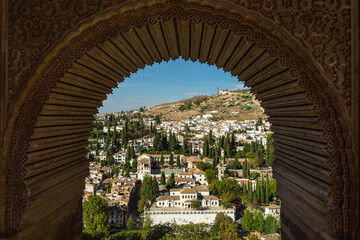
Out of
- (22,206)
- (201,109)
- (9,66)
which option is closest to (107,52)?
(9,66)

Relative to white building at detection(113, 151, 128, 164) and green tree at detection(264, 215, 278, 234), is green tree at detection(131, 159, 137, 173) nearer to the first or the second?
white building at detection(113, 151, 128, 164)

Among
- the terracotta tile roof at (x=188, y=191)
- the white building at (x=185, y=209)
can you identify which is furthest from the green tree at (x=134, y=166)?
the terracotta tile roof at (x=188, y=191)

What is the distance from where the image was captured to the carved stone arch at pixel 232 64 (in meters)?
1.53

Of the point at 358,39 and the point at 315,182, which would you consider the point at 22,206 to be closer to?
the point at 315,182

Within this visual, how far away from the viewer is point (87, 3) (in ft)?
5.36

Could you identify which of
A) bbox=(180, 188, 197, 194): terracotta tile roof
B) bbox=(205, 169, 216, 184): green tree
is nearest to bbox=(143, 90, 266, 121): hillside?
bbox=(205, 169, 216, 184): green tree

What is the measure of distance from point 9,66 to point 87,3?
66cm

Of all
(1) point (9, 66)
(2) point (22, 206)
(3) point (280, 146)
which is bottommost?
(2) point (22, 206)

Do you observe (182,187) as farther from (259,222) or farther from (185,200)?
(259,222)

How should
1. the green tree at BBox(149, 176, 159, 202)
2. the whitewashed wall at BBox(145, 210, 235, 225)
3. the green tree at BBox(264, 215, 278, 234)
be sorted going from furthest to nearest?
the green tree at BBox(149, 176, 159, 202)
the whitewashed wall at BBox(145, 210, 235, 225)
the green tree at BBox(264, 215, 278, 234)

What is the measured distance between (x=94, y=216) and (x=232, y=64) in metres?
14.9

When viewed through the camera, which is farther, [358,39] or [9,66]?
[9,66]

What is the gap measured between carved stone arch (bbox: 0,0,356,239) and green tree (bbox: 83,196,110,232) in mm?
13803

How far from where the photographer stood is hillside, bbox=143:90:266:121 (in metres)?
59.4
